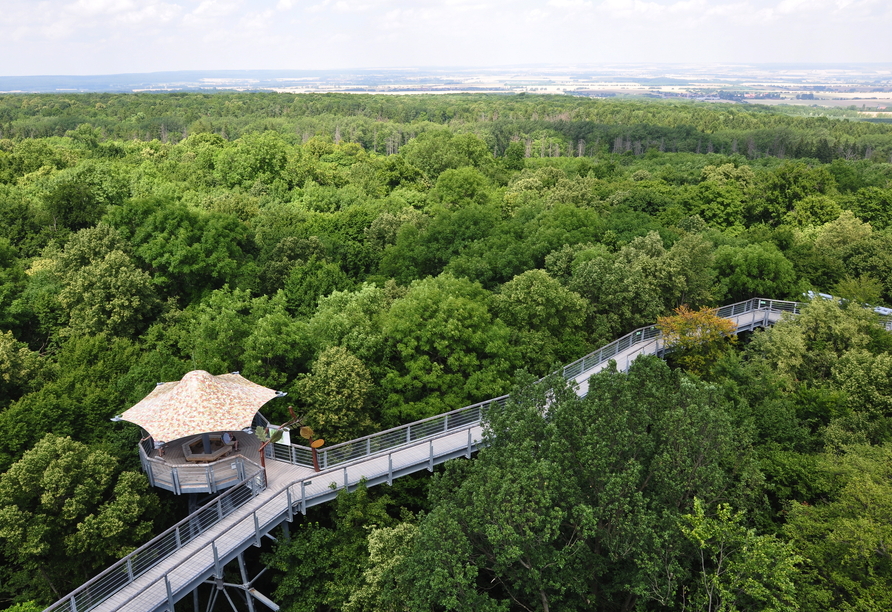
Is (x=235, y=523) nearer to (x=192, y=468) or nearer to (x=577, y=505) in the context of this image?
(x=192, y=468)

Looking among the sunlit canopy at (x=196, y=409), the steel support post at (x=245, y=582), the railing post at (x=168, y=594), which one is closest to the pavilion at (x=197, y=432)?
the sunlit canopy at (x=196, y=409)

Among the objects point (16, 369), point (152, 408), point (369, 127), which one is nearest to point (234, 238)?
point (16, 369)

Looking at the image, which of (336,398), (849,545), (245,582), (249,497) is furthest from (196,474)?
(849,545)

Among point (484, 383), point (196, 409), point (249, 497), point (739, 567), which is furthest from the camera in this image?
point (484, 383)

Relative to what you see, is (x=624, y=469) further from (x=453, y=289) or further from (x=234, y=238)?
(x=234, y=238)

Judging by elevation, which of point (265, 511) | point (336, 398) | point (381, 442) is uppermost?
point (336, 398)

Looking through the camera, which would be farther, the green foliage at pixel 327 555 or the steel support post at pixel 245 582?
the steel support post at pixel 245 582

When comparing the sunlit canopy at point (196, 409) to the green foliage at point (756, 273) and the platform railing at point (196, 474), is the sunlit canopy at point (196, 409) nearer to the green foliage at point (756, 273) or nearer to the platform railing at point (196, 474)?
the platform railing at point (196, 474)
